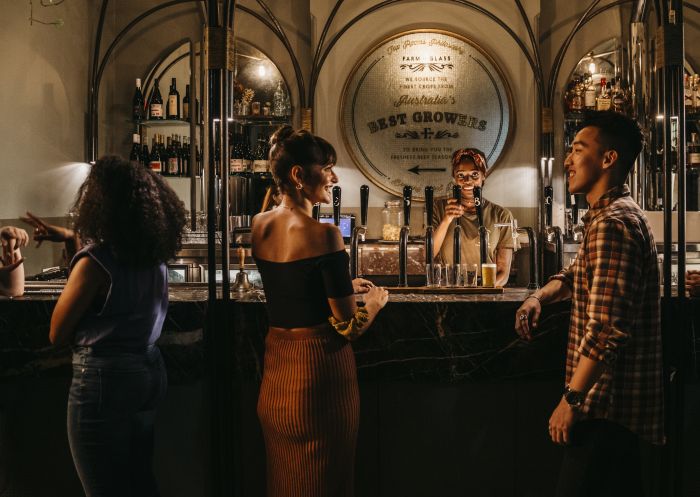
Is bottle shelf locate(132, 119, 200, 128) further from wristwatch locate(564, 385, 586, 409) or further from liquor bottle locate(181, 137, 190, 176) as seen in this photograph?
wristwatch locate(564, 385, 586, 409)

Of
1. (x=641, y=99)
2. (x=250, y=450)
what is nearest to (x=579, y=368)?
(x=250, y=450)

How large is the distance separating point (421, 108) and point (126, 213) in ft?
12.1

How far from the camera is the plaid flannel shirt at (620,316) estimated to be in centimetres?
169

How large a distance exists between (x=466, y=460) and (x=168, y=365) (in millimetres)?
1021

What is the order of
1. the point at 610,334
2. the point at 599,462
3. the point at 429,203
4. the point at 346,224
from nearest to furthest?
the point at 610,334, the point at 599,462, the point at 429,203, the point at 346,224

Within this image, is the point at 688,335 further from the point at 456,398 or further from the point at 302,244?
the point at 302,244

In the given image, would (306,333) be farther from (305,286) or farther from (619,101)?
(619,101)

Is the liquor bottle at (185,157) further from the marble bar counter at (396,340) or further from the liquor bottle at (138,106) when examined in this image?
the marble bar counter at (396,340)

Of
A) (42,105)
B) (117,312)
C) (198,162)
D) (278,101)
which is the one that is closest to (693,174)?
(278,101)

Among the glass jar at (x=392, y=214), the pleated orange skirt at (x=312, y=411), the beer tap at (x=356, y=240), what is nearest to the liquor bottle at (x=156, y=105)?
the glass jar at (x=392, y=214)

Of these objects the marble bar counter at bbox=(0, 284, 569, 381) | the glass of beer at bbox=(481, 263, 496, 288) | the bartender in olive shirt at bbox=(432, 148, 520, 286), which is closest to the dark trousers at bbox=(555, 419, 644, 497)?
the marble bar counter at bbox=(0, 284, 569, 381)

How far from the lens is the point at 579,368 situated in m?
1.72

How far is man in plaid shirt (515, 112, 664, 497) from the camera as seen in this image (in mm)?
1701

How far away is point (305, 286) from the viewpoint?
197 centimetres
